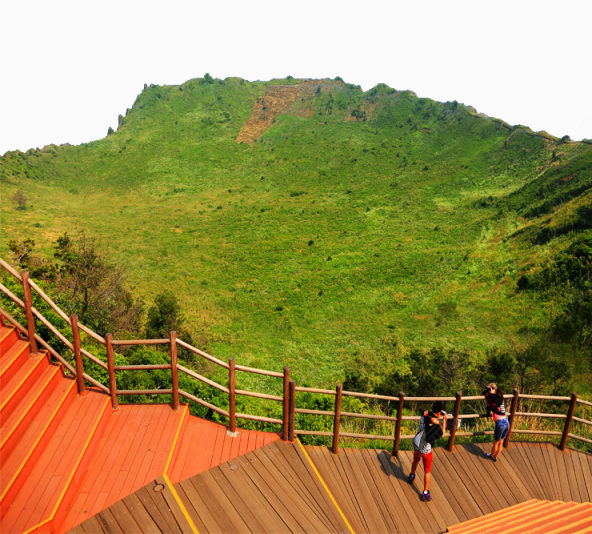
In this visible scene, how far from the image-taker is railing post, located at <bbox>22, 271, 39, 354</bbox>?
5.45m

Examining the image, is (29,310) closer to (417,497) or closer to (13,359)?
(13,359)

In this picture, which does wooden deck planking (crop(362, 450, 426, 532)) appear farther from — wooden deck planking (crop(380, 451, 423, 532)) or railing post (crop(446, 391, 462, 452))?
railing post (crop(446, 391, 462, 452))

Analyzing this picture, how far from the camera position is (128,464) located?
5.10 meters

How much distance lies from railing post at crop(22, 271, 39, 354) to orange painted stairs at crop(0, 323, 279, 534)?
0.35 feet

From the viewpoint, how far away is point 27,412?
5.00 meters

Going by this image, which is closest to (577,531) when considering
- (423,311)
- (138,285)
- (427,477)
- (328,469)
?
(427,477)

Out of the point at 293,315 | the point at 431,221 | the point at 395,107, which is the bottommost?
the point at 293,315

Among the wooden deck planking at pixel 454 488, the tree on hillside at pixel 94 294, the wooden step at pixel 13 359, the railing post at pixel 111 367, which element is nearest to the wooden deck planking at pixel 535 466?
the wooden deck planking at pixel 454 488

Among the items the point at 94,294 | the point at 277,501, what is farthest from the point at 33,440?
the point at 94,294

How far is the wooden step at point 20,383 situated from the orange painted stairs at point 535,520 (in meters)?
6.20

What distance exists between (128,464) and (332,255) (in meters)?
36.9

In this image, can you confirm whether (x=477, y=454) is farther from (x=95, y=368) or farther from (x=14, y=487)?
(x=95, y=368)

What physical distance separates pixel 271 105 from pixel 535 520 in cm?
9958

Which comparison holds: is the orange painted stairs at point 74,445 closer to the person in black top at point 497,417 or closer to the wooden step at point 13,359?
the wooden step at point 13,359
